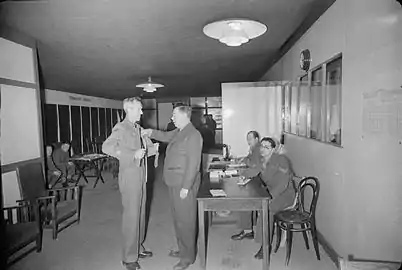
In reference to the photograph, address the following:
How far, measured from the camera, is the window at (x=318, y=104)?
283 centimetres

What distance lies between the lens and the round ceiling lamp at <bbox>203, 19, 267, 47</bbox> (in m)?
2.62

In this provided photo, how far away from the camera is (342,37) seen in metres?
2.59

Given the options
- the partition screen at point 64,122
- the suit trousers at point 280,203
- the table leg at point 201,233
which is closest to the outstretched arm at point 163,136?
the table leg at point 201,233

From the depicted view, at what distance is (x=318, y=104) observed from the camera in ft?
11.2

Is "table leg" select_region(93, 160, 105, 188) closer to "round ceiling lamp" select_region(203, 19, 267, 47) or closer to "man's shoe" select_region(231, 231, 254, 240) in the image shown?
"man's shoe" select_region(231, 231, 254, 240)

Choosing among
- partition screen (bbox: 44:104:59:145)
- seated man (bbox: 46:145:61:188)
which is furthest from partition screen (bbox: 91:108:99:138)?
seated man (bbox: 46:145:61:188)

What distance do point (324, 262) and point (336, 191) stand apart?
682 millimetres

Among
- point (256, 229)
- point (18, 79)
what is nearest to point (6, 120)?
point (18, 79)

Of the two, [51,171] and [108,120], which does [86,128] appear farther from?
[51,171]

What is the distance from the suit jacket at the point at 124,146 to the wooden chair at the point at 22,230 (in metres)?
1.10

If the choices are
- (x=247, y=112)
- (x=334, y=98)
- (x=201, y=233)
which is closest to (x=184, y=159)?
(x=201, y=233)

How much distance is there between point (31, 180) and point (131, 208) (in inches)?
60.6

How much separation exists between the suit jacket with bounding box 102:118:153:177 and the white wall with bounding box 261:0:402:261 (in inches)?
69.6

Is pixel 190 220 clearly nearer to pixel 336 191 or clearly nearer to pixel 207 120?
pixel 336 191
